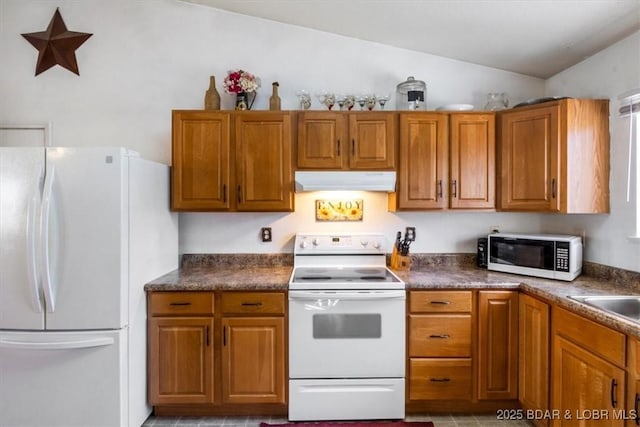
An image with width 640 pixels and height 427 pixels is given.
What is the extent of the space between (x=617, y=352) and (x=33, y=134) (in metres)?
4.10

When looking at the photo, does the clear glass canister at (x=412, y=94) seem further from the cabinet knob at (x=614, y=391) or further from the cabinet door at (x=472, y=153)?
the cabinet knob at (x=614, y=391)

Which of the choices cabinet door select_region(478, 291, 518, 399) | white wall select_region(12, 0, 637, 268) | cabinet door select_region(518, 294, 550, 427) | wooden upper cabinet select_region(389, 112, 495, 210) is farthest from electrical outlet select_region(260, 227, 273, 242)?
cabinet door select_region(518, 294, 550, 427)

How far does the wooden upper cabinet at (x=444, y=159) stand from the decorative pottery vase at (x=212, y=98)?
1.42m

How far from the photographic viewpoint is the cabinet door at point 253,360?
85.2 inches

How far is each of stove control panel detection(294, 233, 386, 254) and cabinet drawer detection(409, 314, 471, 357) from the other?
0.69 m

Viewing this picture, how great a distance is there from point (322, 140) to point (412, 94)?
0.83 meters

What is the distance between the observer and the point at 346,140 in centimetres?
248

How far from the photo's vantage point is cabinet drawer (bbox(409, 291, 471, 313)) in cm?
220

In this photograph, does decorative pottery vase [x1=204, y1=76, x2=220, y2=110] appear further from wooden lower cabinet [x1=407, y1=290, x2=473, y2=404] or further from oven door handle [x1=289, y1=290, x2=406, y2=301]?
wooden lower cabinet [x1=407, y1=290, x2=473, y2=404]

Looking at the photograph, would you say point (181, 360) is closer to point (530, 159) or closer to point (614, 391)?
point (614, 391)

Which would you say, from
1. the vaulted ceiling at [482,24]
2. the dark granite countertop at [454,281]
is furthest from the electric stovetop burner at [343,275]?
the vaulted ceiling at [482,24]

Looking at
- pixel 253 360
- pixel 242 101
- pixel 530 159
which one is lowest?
pixel 253 360

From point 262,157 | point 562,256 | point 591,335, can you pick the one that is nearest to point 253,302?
point 262,157

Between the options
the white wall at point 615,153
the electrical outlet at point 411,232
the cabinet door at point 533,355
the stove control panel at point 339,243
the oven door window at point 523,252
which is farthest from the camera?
the electrical outlet at point 411,232
